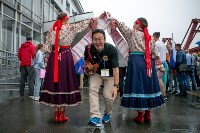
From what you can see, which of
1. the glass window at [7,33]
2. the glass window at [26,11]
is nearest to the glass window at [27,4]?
the glass window at [26,11]

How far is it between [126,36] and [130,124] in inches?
64.2

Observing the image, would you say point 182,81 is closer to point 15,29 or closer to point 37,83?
point 37,83

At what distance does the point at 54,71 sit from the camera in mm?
5410

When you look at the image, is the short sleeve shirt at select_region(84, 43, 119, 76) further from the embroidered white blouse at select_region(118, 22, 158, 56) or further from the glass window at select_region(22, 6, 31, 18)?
the glass window at select_region(22, 6, 31, 18)

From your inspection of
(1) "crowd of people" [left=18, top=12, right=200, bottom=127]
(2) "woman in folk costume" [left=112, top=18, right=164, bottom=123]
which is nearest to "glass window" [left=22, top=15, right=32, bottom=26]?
(1) "crowd of people" [left=18, top=12, right=200, bottom=127]

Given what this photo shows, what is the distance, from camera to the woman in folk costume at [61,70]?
5.38 metres

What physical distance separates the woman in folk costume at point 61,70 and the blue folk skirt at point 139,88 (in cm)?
97

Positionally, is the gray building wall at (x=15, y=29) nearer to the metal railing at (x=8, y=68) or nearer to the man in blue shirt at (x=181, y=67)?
the metal railing at (x=8, y=68)

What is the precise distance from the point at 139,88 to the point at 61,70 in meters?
1.45

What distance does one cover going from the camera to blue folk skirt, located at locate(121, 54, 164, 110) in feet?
17.7

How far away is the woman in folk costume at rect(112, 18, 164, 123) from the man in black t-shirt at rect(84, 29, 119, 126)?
41 centimetres

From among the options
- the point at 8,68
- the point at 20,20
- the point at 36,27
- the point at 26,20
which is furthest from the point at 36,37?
the point at 8,68

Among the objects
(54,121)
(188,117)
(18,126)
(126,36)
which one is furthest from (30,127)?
(188,117)

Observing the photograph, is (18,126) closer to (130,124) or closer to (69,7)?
(130,124)
